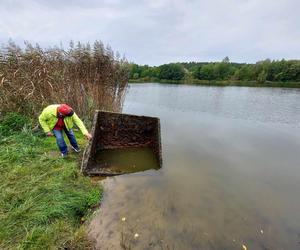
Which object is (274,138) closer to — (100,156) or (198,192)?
(198,192)

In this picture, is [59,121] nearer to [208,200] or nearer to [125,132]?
[125,132]

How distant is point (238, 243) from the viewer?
271cm

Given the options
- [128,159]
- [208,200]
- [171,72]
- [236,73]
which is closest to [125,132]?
[128,159]

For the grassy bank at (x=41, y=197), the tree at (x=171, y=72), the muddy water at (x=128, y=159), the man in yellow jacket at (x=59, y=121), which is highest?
the man in yellow jacket at (x=59, y=121)

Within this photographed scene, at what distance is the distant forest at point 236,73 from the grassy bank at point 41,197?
129 ft

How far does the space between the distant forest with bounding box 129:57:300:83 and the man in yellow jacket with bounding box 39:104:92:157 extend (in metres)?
38.8

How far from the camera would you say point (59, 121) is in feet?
14.7

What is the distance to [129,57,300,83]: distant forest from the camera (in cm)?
4519

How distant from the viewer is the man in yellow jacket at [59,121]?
4.27 metres

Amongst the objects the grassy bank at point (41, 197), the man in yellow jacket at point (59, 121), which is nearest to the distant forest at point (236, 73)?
the man in yellow jacket at point (59, 121)

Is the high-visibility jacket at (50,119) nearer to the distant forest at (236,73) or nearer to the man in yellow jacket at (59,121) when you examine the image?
the man in yellow jacket at (59,121)

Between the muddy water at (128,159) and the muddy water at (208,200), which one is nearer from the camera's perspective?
the muddy water at (208,200)

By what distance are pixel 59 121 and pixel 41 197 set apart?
1.85 meters

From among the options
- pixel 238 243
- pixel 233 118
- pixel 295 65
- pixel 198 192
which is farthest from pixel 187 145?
pixel 295 65
